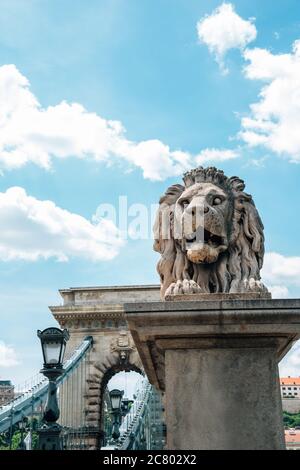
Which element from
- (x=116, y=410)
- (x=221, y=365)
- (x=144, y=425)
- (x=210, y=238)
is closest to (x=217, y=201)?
(x=210, y=238)

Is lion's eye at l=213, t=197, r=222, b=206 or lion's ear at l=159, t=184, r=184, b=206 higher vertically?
lion's ear at l=159, t=184, r=184, b=206

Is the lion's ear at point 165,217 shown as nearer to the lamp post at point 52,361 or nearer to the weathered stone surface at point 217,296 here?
the weathered stone surface at point 217,296

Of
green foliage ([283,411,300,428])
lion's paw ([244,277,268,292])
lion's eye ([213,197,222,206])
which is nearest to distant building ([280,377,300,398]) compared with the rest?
green foliage ([283,411,300,428])

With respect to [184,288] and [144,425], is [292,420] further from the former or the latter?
[184,288]

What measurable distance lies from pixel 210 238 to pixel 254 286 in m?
0.45

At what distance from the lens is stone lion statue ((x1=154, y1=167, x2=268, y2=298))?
3932mm

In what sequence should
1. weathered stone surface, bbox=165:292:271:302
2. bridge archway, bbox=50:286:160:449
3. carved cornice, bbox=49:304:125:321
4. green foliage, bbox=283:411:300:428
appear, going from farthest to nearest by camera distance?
1. green foliage, bbox=283:411:300:428
2. carved cornice, bbox=49:304:125:321
3. bridge archway, bbox=50:286:160:449
4. weathered stone surface, bbox=165:292:271:302

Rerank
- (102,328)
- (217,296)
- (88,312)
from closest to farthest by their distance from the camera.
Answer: (217,296)
(88,312)
(102,328)

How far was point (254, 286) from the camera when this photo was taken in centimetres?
381

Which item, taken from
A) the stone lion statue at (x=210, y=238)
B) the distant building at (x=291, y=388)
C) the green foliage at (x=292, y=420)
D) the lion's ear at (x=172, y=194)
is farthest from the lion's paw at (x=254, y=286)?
the distant building at (x=291, y=388)

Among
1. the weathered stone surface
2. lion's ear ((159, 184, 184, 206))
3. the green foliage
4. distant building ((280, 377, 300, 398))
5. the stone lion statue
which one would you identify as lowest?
the weathered stone surface

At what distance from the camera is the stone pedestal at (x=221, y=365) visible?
336 cm

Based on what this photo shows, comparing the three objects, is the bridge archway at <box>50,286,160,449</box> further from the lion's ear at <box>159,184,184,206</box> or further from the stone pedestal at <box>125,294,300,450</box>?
the stone pedestal at <box>125,294,300,450</box>
